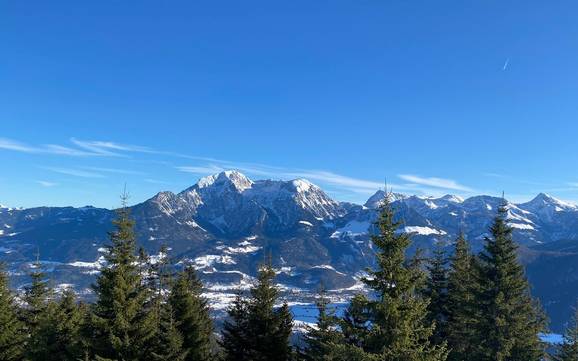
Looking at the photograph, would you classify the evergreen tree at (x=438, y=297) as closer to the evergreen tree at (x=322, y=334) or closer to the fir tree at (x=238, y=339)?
the evergreen tree at (x=322, y=334)

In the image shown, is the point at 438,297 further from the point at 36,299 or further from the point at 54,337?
the point at 36,299

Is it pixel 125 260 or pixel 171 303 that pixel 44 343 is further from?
pixel 125 260

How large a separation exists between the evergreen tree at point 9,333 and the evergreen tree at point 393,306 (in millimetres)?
37372

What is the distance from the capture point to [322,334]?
36.0 m

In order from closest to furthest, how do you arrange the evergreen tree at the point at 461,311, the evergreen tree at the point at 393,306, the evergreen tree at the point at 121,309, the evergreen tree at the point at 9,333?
the evergreen tree at the point at 393,306
the evergreen tree at the point at 121,309
the evergreen tree at the point at 461,311
the evergreen tree at the point at 9,333

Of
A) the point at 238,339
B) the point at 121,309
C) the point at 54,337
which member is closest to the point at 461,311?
the point at 238,339

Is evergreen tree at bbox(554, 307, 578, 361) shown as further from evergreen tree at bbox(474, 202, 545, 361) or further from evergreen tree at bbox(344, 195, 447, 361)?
evergreen tree at bbox(344, 195, 447, 361)

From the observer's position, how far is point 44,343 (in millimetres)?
40656

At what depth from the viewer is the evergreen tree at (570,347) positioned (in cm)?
4069

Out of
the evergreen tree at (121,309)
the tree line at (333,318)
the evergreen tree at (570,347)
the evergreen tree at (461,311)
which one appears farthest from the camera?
the evergreen tree at (570,347)

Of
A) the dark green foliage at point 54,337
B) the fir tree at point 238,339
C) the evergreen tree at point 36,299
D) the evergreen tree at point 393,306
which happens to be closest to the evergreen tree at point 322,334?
the fir tree at point 238,339

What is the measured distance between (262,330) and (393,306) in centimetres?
1651

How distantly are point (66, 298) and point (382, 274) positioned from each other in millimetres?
33345

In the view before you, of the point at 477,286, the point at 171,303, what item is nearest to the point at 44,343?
the point at 171,303
